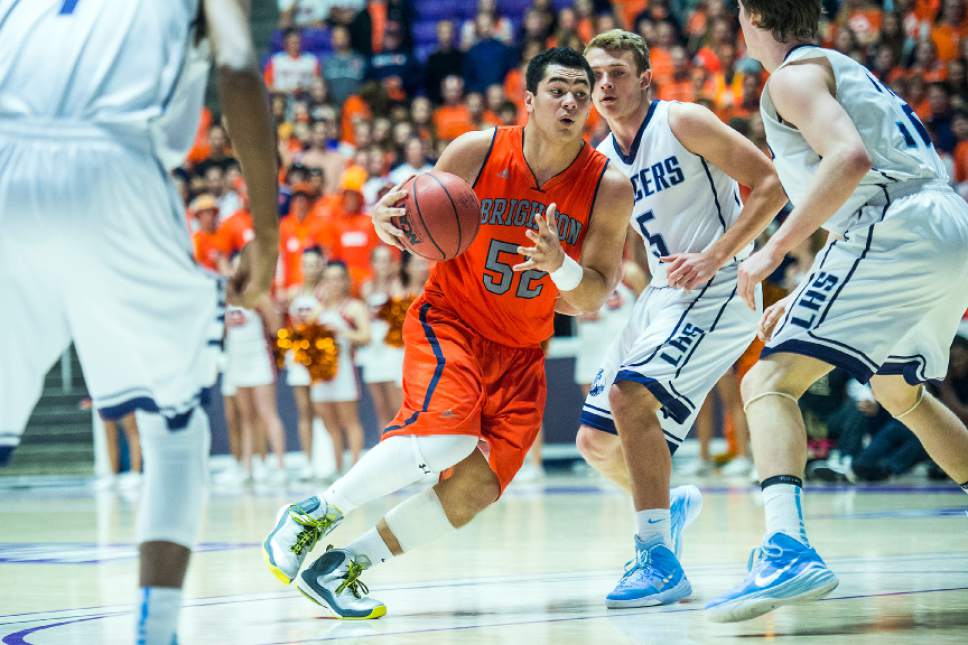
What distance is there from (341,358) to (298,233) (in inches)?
85.2

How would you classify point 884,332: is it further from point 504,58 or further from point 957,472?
point 504,58

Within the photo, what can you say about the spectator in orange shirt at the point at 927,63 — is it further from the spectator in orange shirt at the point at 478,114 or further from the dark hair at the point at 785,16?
the dark hair at the point at 785,16

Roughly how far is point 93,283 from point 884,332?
8.12 feet

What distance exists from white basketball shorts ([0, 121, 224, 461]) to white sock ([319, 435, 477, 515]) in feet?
5.58

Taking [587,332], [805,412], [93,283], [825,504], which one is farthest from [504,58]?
[93,283]

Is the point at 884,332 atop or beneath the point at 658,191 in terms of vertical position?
beneath

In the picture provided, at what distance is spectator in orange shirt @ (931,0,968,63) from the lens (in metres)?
13.6

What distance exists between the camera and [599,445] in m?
5.32

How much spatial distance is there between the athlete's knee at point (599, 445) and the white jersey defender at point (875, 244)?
1186 mm

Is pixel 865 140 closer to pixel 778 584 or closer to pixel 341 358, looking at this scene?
pixel 778 584

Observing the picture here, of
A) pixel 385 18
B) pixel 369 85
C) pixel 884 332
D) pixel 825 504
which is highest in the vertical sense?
pixel 385 18

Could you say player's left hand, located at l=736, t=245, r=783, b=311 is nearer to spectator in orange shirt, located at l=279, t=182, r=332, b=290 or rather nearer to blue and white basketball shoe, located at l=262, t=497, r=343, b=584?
blue and white basketball shoe, located at l=262, t=497, r=343, b=584

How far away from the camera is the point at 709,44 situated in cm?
1449

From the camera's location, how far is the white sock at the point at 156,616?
2.90 meters
